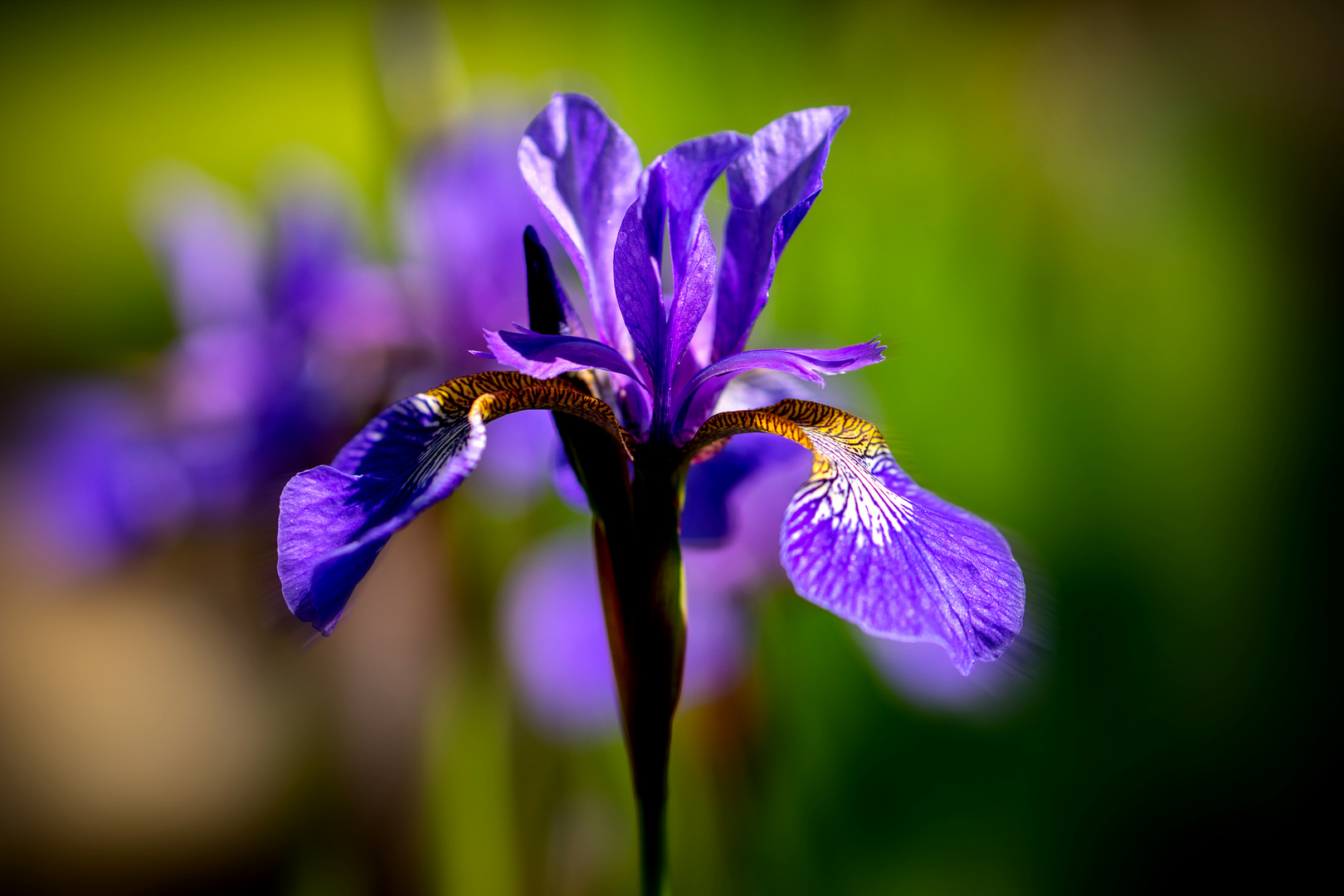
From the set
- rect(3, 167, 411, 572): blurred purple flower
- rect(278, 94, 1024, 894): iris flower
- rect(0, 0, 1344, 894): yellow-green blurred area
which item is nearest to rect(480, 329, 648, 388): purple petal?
rect(278, 94, 1024, 894): iris flower

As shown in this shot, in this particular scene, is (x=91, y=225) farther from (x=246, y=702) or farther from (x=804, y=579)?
(x=804, y=579)

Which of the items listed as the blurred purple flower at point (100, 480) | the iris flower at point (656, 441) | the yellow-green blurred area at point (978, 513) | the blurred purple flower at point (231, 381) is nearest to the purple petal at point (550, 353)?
the iris flower at point (656, 441)

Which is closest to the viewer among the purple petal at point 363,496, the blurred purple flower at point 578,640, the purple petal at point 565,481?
the purple petal at point 363,496

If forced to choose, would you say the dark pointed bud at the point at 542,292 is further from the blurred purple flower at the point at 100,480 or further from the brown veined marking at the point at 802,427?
the blurred purple flower at the point at 100,480

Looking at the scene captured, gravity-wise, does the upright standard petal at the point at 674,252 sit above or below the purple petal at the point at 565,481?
above

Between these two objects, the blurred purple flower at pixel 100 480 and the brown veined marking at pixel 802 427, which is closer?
the brown veined marking at pixel 802 427

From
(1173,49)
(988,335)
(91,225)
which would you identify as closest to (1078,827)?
(988,335)

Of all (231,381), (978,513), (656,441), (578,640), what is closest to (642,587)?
(656,441)
